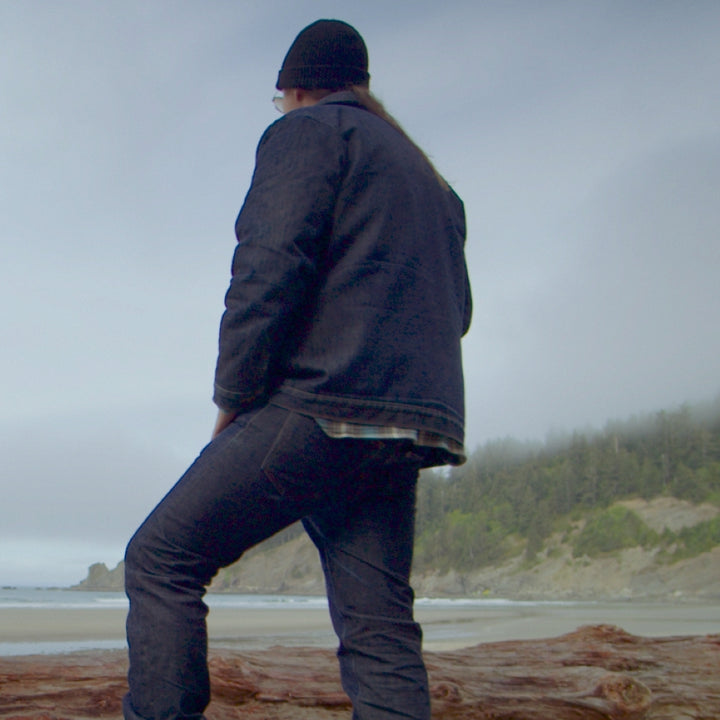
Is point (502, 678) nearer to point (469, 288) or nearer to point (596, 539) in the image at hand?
point (469, 288)

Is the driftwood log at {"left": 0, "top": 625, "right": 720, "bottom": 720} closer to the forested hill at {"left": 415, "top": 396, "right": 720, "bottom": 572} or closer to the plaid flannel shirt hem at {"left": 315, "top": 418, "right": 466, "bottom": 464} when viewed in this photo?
the plaid flannel shirt hem at {"left": 315, "top": 418, "right": 466, "bottom": 464}

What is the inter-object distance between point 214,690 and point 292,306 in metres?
1.45

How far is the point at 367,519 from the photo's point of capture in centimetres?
186

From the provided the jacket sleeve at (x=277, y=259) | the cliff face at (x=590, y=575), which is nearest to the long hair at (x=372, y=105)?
the jacket sleeve at (x=277, y=259)

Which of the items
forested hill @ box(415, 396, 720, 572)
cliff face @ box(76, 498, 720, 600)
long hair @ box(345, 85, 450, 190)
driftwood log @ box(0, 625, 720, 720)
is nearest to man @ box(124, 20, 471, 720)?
long hair @ box(345, 85, 450, 190)

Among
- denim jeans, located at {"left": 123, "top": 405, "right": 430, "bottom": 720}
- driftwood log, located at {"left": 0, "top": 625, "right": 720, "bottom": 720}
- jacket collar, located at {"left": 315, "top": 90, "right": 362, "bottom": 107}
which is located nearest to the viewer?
denim jeans, located at {"left": 123, "top": 405, "right": 430, "bottom": 720}

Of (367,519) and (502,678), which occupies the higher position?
(367,519)

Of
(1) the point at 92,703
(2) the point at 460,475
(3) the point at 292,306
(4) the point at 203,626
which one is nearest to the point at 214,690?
(1) the point at 92,703

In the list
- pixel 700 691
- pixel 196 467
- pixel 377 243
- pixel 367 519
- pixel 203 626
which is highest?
pixel 377 243

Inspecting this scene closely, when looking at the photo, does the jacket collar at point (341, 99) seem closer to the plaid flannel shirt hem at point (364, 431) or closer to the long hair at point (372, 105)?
the long hair at point (372, 105)

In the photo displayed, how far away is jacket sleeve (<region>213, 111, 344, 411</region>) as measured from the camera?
165 cm

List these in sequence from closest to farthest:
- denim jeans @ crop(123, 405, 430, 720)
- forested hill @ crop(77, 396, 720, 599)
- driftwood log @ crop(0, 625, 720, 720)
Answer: denim jeans @ crop(123, 405, 430, 720), driftwood log @ crop(0, 625, 720, 720), forested hill @ crop(77, 396, 720, 599)

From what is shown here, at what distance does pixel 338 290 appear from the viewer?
5.67ft

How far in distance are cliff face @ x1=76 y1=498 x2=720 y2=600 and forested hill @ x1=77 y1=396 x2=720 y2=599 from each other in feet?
0.36
